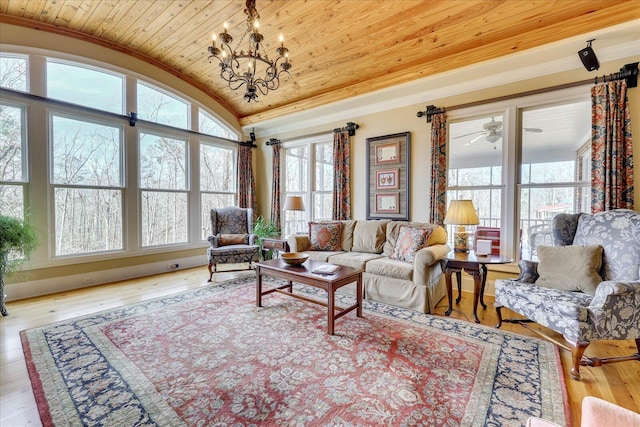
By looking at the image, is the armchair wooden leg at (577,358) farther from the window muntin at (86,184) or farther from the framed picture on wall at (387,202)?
the window muntin at (86,184)

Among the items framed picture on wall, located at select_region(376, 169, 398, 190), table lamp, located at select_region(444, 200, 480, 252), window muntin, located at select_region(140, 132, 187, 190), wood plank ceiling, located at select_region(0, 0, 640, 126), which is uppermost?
wood plank ceiling, located at select_region(0, 0, 640, 126)

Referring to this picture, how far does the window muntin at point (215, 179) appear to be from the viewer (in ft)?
17.7

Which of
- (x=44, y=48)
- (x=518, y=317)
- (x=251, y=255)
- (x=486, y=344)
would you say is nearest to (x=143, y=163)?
(x=44, y=48)

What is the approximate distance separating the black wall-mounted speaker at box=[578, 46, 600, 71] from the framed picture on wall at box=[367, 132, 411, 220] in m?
1.92

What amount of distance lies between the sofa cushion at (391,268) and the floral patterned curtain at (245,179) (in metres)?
3.44

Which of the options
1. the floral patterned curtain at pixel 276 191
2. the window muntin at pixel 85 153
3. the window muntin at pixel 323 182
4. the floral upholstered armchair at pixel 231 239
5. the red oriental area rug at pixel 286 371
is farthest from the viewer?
the floral patterned curtain at pixel 276 191

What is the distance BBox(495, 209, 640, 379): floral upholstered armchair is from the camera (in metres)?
1.90

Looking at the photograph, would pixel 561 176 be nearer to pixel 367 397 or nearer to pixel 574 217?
pixel 574 217

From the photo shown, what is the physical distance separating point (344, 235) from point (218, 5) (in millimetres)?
3338

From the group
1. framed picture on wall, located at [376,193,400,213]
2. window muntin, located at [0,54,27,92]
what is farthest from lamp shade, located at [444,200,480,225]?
window muntin, located at [0,54,27,92]

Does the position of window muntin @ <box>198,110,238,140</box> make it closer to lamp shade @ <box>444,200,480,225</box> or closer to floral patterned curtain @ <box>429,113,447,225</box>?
floral patterned curtain @ <box>429,113,447,225</box>

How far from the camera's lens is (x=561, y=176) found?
327cm

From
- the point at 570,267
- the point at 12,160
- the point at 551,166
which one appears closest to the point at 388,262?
the point at 570,267

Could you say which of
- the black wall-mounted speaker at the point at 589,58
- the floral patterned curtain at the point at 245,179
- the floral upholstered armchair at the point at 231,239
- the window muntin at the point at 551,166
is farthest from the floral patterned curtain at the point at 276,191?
the black wall-mounted speaker at the point at 589,58
